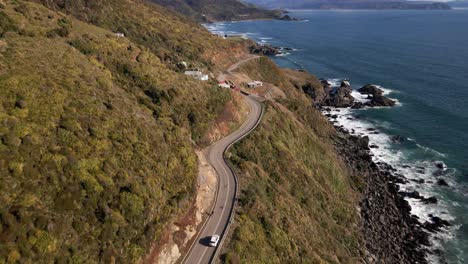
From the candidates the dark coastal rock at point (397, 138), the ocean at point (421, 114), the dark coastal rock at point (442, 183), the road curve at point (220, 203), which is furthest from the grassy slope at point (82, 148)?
the dark coastal rock at point (397, 138)

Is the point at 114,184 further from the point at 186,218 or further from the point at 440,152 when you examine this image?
the point at 440,152

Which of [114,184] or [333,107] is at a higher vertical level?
[114,184]

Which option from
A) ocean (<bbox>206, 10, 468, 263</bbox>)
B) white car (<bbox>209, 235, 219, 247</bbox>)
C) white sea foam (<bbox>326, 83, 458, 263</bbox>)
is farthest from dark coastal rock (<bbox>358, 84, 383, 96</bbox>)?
white car (<bbox>209, 235, 219, 247</bbox>)

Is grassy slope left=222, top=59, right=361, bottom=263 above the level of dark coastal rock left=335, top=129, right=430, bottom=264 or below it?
above

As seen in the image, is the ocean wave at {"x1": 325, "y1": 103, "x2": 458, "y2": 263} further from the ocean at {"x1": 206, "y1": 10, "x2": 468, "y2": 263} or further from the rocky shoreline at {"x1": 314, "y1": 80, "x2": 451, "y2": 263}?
the rocky shoreline at {"x1": 314, "y1": 80, "x2": 451, "y2": 263}

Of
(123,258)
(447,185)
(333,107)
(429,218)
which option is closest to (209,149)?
(123,258)

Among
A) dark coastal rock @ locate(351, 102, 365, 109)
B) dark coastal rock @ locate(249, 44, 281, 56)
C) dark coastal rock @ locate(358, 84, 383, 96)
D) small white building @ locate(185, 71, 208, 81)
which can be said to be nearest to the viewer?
small white building @ locate(185, 71, 208, 81)
